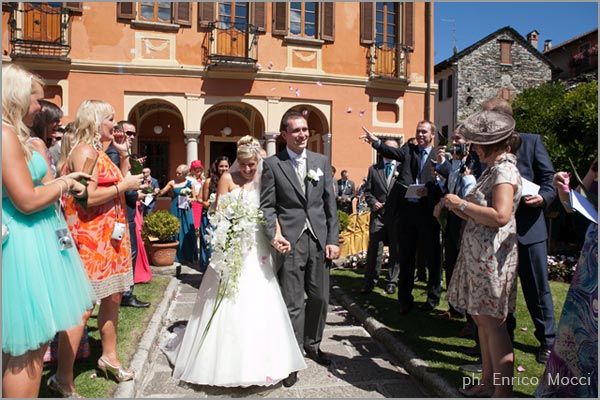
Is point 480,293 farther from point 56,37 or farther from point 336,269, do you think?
point 56,37

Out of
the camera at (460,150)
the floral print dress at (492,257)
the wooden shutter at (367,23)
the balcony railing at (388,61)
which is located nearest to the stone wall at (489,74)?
the balcony railing at (388,61)

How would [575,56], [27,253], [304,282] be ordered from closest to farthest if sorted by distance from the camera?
1. [27,253]
2. [304,282]
3. [575,56]

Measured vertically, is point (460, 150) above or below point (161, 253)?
above

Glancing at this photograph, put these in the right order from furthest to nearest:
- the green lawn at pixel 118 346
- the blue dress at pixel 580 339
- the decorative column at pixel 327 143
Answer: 1. the decorative column at pixel 327 143
2. the green lawn at pixel 118 346
3. the blue dress at pixel 580 339

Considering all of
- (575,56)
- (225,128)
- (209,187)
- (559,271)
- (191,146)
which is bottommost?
(559,271)

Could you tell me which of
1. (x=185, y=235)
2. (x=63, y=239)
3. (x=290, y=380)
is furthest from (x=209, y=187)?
(x=63, y=239)

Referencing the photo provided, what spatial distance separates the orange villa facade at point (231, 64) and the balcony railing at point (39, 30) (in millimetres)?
29

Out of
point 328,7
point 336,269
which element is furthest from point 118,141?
point 328,7

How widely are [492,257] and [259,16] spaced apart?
1370cm

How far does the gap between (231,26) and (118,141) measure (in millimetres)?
11716

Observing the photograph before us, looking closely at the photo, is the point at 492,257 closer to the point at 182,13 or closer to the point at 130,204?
the point at 130,204

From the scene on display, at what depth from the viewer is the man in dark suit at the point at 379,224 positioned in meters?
6.74

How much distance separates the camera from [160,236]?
8172 mm

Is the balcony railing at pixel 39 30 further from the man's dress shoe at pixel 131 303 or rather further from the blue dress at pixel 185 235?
the man's dress shoe at pixel 131 303
